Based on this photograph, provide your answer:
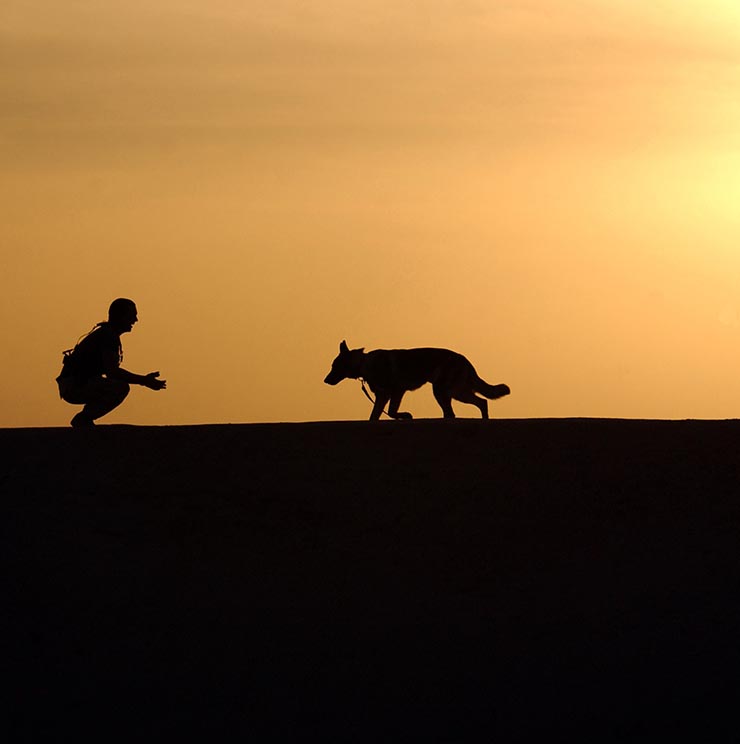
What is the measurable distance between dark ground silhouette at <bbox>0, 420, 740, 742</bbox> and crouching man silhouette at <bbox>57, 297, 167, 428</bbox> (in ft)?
2.29

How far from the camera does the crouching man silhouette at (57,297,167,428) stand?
44.5 feet

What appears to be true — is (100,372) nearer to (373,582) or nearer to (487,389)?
(373,582)

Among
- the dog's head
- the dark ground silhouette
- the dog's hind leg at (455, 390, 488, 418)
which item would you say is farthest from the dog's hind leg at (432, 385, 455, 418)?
the dark ground silhouette

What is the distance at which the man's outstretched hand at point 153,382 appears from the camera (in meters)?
13.2

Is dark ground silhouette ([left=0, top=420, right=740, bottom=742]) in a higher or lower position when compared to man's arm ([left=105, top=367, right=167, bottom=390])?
lower

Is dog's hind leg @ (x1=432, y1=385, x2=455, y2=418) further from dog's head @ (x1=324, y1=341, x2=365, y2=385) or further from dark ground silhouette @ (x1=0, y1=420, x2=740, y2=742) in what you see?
dark ground silhouette @ (x1=0, y1=420, x2=740, y2=742)

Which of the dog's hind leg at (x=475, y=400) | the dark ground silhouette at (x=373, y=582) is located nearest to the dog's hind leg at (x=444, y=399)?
the dog's hind leg at (x=475, y=400)

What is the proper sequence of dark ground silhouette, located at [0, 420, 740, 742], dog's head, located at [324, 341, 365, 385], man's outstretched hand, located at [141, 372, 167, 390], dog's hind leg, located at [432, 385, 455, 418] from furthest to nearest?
dog's head, located at [324, 341, 365, 385] → dog's hind leg, located at [432, 385, 455, 418] → man's outstretched hand, located at [141, 372, 167, 390] → dark ground silhouette, located at [0, 420, 740, 742]

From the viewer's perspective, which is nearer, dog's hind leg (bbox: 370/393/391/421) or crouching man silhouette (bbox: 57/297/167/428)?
crouching man silhouette (bbox: 57/297/167/428)

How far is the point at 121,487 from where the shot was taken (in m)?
11.7

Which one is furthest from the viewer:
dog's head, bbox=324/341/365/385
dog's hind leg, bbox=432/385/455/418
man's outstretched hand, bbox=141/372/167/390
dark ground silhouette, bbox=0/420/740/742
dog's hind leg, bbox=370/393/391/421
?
dog's head, bbox=324/341/365/385

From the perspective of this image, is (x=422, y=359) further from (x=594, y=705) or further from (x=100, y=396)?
(x=594, y=705)

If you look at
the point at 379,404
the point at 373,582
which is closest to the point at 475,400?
the point at 379,404

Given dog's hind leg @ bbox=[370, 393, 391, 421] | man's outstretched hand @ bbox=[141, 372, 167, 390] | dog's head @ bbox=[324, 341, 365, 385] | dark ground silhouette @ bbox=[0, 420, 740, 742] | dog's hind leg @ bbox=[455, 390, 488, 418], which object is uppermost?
dog's head @ bbox=[324, 341, 365, 385]
